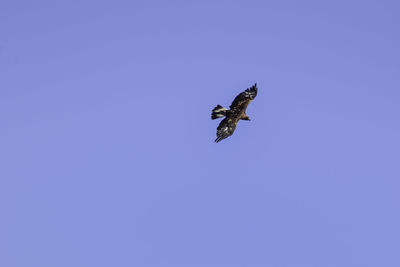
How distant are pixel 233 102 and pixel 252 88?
79.0 inches

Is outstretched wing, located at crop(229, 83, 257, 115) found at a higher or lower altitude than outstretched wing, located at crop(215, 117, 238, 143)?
higher

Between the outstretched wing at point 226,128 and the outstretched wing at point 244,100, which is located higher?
the outstretched wing at point 244,100

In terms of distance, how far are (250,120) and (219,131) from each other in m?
4.12

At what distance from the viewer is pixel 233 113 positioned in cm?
9181

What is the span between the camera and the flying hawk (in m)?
90.9

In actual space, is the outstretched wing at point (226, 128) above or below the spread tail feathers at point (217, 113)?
below

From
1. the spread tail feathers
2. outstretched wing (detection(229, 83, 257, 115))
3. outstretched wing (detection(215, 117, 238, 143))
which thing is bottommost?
outstretched wing (detection(215, 117, 238, 143))

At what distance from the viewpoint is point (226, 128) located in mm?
91062

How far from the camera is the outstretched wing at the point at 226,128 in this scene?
90.6 metres

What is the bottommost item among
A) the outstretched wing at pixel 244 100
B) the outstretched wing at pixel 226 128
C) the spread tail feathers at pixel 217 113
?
the outstretched wing at pixel 226 128

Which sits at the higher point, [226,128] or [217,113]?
[217,113]

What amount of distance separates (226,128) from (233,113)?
5.24 feet

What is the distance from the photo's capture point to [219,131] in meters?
90.8

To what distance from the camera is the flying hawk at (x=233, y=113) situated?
90.9 metres
